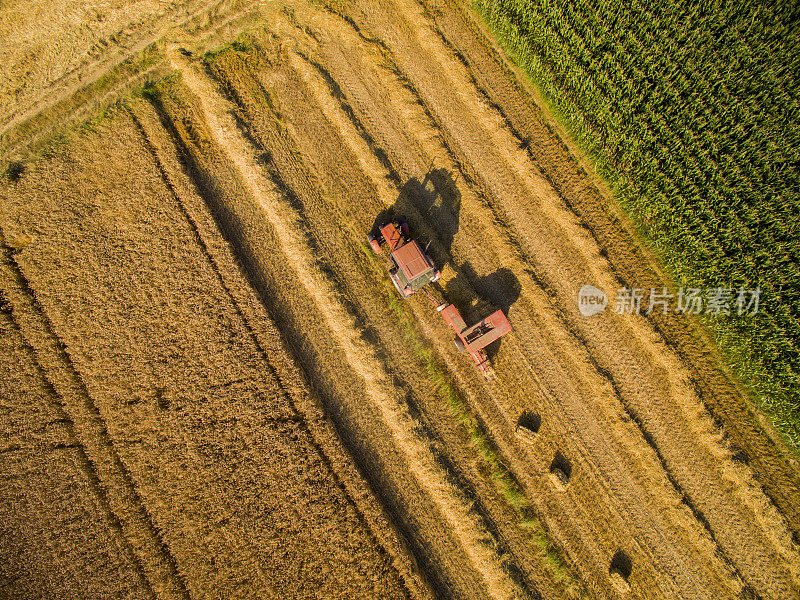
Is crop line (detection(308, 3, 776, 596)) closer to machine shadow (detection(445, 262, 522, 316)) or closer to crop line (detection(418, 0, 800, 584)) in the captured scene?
crop line (detection(418, 0, 800, 584))

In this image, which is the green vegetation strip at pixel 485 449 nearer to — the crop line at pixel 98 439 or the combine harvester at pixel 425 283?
the combine harvester at pixel 425 283

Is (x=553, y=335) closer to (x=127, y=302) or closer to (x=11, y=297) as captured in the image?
(x=127, y=302)

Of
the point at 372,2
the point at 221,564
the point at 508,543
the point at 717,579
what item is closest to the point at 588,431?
the point at 508,543

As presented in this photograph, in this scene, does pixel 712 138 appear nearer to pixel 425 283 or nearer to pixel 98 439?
pixel 425 283

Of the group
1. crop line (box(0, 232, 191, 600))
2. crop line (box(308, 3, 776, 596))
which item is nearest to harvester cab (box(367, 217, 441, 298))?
crop line (box(308, 3, 776, 596))

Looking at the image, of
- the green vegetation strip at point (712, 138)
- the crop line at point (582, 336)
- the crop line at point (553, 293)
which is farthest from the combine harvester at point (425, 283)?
the green vegetation strip at point (712, 138)

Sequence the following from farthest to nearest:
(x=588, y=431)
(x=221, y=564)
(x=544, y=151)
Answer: (x=544, y=151), (x=588, y=431), (x=221, y=564)
